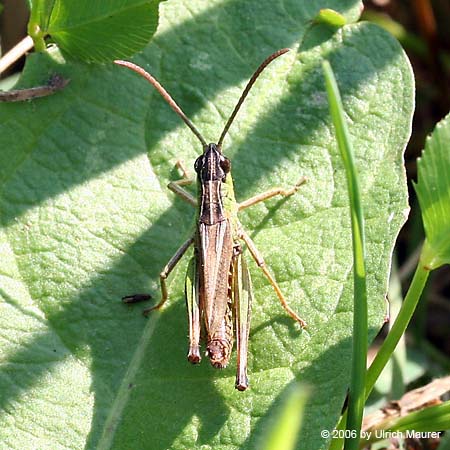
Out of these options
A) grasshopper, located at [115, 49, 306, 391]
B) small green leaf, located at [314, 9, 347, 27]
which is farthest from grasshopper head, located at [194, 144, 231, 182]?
small green leaf, located at [314, 9, 347, 27]

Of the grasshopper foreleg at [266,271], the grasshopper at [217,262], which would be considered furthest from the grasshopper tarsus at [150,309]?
the grasshopper foreleg at [266,271]

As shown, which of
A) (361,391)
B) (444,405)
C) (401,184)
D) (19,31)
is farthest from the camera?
(19,31)

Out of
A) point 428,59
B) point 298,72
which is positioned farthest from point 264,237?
point 428,59

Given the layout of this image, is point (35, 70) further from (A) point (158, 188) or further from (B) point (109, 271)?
(B) point (109, 271)

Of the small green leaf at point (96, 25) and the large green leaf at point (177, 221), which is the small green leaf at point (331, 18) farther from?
the small green leaf at point (96, 25)

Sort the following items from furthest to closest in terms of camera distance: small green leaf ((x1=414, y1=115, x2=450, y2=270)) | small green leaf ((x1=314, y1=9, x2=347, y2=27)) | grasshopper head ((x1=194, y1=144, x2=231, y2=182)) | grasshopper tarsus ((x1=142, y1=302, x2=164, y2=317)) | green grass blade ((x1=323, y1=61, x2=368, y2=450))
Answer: small green leaf ((x1=314, y1=9, x2=347, y2=27)) → grasshopper head ((x1=194, y1=144, x2=231, y2=182)) → grasshopper tarsus ((x1=142, y1=302, x2=164, y2=317)) → small green leaf ((x1=414, y1=115, x2=450, y2=270)) → green grass blade ((x1=323, y1=61, x2=368, y2=450))

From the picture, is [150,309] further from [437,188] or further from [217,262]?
[437,188]

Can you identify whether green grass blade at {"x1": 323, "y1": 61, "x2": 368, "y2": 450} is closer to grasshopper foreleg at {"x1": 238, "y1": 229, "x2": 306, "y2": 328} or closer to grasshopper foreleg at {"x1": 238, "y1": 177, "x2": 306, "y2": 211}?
grasshopper foreleg at {"x1": 238, "y1": 229, "x2": 306, "y2": 328}
